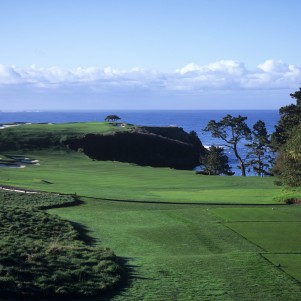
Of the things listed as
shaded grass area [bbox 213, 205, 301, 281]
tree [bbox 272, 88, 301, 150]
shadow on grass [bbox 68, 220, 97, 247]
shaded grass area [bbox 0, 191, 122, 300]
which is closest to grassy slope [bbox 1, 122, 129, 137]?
tree [bbox 272, 88, 301, 150]

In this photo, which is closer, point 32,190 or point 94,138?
point 32,190

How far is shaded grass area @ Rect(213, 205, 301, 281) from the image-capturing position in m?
19.1

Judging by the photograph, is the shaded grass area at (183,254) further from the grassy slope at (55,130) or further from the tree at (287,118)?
the grassy slope at (55,130)

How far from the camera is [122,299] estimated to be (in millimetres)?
14250

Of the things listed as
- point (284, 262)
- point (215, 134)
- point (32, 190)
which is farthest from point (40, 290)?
point (215, 134)

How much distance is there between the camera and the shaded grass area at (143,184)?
40.3 metres

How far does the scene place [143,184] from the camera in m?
50.1

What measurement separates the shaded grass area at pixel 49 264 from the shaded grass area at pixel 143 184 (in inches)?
606

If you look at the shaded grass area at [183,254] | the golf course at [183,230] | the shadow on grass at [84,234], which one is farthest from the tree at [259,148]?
the shadow on grass at [84,234]

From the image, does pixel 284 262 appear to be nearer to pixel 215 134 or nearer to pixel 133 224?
pixel 133 224

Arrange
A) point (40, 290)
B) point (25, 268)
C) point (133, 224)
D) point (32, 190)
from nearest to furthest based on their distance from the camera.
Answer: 1. point (40, 290)
2. point (25, 268)
3. point (133, 224)
4. point (32, 190)

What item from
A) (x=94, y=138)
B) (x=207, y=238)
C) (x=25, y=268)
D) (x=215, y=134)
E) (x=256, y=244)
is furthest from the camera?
(x=94, y=138)

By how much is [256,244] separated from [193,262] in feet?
16.6

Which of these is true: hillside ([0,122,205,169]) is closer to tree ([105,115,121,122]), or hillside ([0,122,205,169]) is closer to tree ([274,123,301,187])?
tree ([105,115,121,122])
